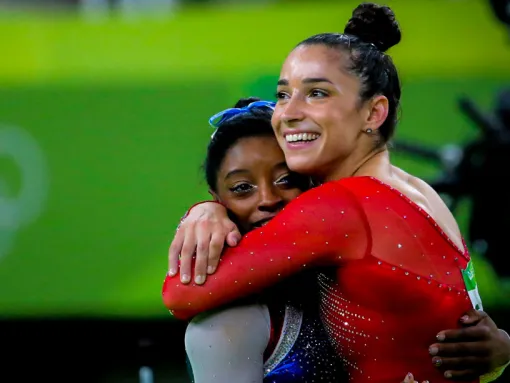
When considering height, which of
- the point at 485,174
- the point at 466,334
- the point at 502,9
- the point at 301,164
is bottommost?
the point at 466,334

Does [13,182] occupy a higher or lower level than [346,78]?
higher

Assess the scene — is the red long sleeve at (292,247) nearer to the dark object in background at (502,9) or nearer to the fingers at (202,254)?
the fingers at (202,254)

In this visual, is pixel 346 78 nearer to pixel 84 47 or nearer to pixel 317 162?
pixel 317 162

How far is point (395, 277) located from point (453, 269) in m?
0.13

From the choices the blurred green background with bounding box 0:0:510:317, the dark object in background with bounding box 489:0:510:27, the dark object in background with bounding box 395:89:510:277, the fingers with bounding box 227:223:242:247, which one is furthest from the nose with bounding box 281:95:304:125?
the blurred green background with bounding box 0:0:510:317

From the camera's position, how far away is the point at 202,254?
5.45 feet

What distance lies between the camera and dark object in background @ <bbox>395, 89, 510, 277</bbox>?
3.60 meters

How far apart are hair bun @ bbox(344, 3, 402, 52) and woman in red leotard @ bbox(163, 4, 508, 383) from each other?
0.19 ft

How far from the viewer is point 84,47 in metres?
4.28

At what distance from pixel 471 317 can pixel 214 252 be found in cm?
49

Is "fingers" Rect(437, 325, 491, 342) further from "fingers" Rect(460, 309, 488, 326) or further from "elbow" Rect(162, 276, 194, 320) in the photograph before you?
"elbow" Rect(162, 276, 194, 320)

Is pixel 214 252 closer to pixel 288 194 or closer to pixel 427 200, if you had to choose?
pixel 288 194

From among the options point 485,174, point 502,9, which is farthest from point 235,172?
point 485,174

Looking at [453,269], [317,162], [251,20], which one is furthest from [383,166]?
[251,20]
